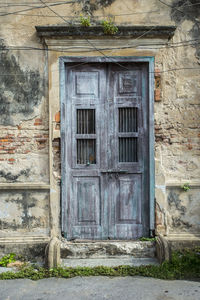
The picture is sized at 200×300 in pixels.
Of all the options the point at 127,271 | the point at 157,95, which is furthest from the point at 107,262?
the point at 157,95

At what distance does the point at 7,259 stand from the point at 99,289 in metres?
1.59

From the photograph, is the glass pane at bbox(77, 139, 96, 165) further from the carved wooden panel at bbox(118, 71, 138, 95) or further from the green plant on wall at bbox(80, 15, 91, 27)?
the green plant on wall at bbox(80, 15, 91, 27)

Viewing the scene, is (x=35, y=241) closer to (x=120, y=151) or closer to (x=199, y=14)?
(x=120, y=151)

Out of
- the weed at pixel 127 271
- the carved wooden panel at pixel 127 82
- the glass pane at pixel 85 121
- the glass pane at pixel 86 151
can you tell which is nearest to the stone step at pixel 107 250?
the weed at pixel 127 271

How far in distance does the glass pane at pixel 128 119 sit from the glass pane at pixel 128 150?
0.59 feet

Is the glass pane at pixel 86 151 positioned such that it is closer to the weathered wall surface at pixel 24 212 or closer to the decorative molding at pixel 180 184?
the weathered wall surface at pixel 24 212

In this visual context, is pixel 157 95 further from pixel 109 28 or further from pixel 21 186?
pixel 21 186

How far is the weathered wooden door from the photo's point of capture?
4875 mm

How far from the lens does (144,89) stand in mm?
4883

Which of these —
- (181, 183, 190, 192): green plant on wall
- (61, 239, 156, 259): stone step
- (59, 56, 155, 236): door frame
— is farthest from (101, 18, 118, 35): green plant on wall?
(61, 239, 156, 259): stone step

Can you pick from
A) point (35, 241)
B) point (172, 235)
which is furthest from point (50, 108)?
point (172, 235)

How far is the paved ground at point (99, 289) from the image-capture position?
3.67 metres

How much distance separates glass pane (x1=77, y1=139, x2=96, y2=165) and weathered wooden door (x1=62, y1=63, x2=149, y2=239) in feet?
0.17

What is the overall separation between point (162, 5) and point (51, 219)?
380 centimetres
